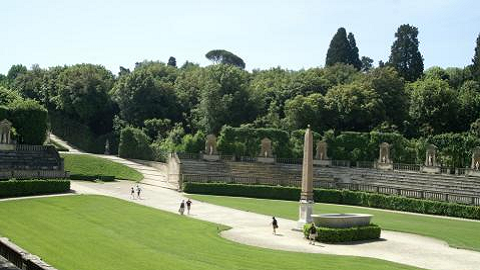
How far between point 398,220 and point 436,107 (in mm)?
34254

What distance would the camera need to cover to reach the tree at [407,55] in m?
98.4

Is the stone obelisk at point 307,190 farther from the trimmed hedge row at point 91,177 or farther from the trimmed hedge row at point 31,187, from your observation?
the trimmed hedge row at point 91,177

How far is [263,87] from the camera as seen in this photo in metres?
98.4

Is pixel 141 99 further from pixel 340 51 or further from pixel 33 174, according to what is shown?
pixel 340 51

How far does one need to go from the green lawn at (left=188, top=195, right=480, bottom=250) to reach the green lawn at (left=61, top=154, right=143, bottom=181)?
1385 cm

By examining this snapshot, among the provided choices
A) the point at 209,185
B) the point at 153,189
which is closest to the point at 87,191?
the point at 153,189

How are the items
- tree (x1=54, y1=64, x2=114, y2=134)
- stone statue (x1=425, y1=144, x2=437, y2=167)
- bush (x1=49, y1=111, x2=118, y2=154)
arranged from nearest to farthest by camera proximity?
1. stone statue (x1=425, y1=144, x2=437, y2=167)
2. tree (x1=54, y1=64, x2=114, y2=134)
3. bush (x1=49, y1=111, x2=118, y2=154)

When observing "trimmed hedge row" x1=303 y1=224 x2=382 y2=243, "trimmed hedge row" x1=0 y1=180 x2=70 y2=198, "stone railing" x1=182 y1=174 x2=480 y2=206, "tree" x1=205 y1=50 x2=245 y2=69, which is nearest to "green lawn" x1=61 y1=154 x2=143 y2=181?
"stone railing" x1=182 y1=174 x2=480 y2=206

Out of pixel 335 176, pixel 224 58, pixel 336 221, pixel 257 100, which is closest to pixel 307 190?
pixel 336 221

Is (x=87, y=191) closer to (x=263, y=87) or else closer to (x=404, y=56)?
(x=263, y=87)

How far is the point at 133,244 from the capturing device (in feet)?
105

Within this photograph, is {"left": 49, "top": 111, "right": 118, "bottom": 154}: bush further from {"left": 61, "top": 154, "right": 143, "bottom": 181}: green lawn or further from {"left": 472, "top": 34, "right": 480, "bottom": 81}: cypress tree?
{"left": 472, "top": 34, "right": 480, "bottom": 81}: cypress tree

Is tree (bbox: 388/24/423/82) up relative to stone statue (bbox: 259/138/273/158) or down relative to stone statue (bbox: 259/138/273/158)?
up

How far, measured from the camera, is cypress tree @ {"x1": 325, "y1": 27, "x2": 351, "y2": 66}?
11081 cm
